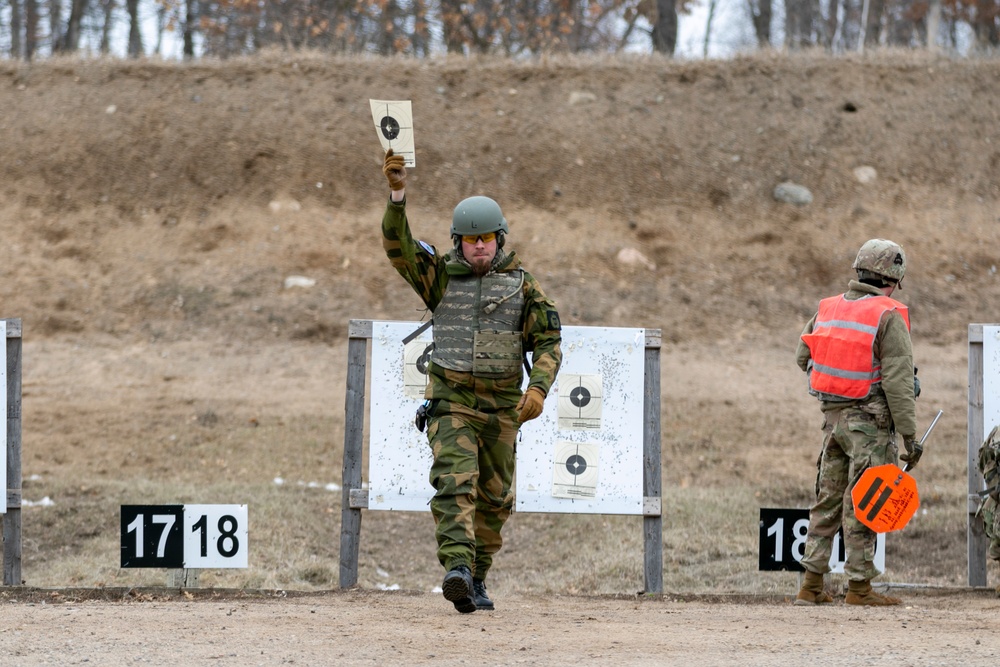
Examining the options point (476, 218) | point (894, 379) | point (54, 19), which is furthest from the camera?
point (54, 19)

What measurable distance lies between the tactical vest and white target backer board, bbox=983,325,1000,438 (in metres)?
3.26

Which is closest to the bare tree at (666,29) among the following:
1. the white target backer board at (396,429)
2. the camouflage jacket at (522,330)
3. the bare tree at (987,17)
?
the bare tree at (987,17)

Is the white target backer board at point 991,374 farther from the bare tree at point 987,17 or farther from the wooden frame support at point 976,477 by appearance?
the bare tree at point 987,17

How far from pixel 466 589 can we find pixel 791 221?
13.1m

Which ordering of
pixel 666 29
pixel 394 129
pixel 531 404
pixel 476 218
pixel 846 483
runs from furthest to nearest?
pixel 666 29 → pixel 846 483 → pixel 394 129 → pixel 476 218 → pixel 531 404

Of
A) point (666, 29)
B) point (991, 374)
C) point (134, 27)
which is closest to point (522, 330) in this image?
point (991, 374)

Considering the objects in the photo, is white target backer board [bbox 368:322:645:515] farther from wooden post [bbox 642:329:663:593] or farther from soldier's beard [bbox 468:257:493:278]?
soldier's beard [bbox 468:257:493:278]

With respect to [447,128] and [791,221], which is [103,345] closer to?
[447,128]

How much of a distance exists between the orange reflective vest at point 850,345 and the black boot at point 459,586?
240cm

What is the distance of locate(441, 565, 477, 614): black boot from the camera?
597cm

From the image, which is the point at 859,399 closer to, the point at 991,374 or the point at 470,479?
the point at 991,374

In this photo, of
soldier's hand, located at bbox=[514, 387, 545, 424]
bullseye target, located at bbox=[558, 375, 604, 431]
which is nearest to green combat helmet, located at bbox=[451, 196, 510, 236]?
soldier's hand, located at bbox=[514, 387, 545, 424]

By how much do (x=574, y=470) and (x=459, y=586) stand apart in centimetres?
185

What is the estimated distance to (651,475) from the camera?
25.3 ft
